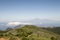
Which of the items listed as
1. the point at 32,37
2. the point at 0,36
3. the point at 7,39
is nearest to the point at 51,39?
the point at 32,37

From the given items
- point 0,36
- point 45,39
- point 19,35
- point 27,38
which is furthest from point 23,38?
point 0,36

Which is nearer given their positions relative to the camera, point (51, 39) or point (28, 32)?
point (51, 39)

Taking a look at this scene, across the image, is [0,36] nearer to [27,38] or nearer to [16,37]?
[16,37]

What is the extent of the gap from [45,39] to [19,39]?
6.54 m

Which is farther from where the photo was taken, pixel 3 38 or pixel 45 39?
pixel 3 38

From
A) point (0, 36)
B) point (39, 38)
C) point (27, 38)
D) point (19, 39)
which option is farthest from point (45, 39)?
point (0, 36)

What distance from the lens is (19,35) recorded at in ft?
105

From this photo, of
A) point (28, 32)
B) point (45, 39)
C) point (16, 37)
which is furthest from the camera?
point (28, 32)

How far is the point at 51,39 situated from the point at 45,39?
1.96 meters

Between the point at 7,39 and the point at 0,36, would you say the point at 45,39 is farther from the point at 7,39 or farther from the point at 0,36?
the point at 0,36

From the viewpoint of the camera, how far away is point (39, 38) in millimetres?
28562

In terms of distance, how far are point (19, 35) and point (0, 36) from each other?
574 centimetres

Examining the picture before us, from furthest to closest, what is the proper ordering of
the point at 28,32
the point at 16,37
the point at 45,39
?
the point at 28,32, the point at 16,37, the point at 45,39

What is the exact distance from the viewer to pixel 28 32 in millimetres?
32844
